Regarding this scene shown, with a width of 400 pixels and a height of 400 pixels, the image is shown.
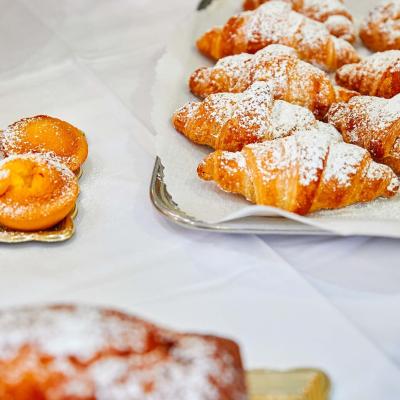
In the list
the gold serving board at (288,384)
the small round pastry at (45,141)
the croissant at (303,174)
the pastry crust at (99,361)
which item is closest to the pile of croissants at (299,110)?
the croissant at (303,174)

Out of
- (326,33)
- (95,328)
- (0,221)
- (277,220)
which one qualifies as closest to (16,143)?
(0,221)

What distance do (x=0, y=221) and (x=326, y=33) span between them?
1029 millimetres

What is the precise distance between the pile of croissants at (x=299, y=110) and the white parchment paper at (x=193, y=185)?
0.08 feet

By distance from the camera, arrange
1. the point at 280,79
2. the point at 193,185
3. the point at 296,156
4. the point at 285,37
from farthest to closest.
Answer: the point at 285,37, the point at 280,79, the point at 193,185, the point at 296,156

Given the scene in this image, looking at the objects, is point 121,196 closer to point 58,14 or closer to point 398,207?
point 398,207

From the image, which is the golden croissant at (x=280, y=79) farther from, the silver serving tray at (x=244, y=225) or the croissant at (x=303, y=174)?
the silver serving tray at (x=244, y=225)

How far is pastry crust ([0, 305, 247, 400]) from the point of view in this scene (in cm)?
58

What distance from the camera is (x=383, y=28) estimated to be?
175 centimetres

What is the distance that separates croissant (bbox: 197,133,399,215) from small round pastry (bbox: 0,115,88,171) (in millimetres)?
274

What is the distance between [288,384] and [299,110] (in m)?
0.73

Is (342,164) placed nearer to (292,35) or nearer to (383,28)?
(292,35)

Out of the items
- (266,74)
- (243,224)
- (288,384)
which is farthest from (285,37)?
(288,384)

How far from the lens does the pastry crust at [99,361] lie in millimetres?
583

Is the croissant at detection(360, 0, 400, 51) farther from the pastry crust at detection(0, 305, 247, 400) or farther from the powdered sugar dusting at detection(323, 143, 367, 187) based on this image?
the pastry crust at detection(0, 305, 247, 400)
